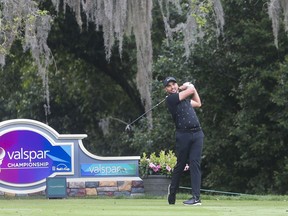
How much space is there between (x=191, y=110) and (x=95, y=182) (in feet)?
17.2

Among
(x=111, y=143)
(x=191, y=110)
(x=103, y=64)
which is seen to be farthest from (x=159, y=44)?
(x=191, y=110)

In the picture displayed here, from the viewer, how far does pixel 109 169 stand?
15414 millimetres

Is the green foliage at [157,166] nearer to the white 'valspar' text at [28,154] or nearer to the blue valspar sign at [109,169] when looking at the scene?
the blue valspar sign at [109,169]

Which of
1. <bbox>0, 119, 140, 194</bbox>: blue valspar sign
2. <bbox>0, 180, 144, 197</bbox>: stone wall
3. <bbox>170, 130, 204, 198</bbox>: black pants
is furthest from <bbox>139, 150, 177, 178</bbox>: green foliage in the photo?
<bbox>170, 130, 204, 198</bbox>: black pants

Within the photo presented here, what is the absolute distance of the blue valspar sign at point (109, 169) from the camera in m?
15.3

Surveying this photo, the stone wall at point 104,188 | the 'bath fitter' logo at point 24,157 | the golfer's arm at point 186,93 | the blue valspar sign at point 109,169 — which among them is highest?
the golfer's arm at point 186,93

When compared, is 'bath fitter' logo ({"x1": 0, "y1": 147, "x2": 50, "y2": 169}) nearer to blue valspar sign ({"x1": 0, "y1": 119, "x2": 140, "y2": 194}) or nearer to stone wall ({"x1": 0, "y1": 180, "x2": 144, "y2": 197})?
blue valspar sign ({"x1": 0, "y1": 119, "x2": 140, "y2": 194})

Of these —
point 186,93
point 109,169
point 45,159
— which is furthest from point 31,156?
point 186,93

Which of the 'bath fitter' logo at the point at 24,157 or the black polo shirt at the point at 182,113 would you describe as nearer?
the black polo shirt at the point at 182,113

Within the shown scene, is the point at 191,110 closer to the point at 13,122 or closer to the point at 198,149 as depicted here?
the point at 198,149

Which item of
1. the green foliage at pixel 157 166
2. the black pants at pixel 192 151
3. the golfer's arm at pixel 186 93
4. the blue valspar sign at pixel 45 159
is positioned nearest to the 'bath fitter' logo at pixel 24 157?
the blue valspar sign at pixel 45 159

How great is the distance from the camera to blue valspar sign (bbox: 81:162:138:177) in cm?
1534

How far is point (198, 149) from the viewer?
10.3m

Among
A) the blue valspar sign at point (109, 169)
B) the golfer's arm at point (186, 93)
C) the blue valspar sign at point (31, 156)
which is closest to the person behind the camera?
the golfer's arm at point (186, 93)
